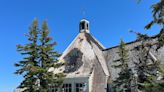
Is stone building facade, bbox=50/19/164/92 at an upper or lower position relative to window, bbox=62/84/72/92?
upper

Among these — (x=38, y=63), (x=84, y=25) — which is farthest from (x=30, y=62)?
(x=84, y=25)

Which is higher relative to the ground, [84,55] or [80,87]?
[84,55]

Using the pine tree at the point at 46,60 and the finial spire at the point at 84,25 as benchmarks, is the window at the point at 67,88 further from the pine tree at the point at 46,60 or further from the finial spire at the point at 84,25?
the finial spire at the point at 84,25

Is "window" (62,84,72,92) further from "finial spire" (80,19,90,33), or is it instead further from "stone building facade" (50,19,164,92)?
"finial spire" (80,19,90,33)

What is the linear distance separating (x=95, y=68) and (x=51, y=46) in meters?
6.29

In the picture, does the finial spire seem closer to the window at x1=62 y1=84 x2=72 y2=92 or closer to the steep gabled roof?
the steep gabled roof

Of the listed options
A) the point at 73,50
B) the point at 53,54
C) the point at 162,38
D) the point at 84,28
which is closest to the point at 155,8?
the point at 162,38

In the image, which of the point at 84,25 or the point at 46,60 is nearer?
the point at 46,60

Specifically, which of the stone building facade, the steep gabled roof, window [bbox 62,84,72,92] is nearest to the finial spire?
the steep gabled roof

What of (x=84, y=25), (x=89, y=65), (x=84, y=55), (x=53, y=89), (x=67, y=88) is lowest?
(x=53, y=89)

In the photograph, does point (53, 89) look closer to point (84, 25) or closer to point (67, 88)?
point (67, 88)

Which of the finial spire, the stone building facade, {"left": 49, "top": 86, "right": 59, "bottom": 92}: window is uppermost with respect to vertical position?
the finial spire

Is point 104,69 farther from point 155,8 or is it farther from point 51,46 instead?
point 155,8

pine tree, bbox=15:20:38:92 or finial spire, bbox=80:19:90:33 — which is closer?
pine tree, bbox=15:20:38:92
